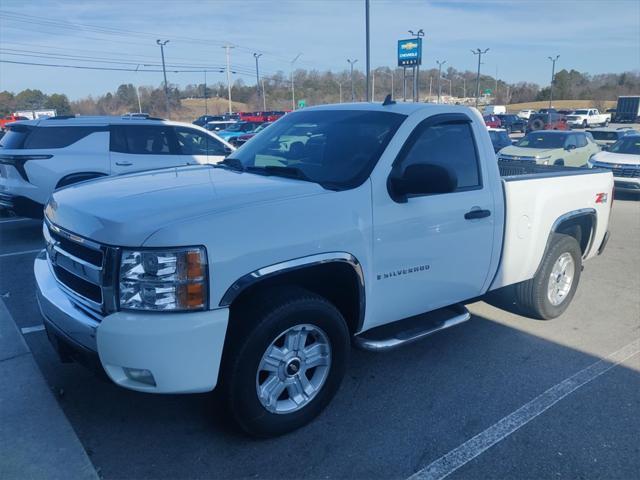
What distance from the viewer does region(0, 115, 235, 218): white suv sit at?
806 centimetres

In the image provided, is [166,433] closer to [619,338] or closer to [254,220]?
[254,220]

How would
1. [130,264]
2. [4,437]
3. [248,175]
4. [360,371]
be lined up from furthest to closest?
[360,371] < [248,175] < [4,437] < [130,264]

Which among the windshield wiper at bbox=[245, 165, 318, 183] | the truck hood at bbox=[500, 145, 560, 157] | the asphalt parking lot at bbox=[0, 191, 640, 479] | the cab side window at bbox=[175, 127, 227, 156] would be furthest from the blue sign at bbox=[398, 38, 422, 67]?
the windshield wiper at bbox=[245, 165, 318, 183]

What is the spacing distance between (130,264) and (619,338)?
4.28 metres

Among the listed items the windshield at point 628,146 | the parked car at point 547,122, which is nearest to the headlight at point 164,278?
the windshield at point 628,146

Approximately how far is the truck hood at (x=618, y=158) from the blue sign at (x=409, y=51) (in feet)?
82.2

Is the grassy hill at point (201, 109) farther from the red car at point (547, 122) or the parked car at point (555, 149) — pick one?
the parked car at point (555, 149)

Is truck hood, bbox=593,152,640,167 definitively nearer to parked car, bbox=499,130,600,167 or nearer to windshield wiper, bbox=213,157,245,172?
Answer: parked car, bbox=499,130,600,167

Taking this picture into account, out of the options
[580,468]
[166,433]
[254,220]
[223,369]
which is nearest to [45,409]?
[166,433]

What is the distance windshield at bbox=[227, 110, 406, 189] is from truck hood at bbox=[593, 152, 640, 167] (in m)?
12.0

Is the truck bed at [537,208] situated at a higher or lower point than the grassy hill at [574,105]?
lower

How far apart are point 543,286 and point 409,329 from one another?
1.82m

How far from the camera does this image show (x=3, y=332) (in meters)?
4.57

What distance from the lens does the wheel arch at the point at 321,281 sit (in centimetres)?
277
